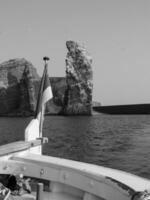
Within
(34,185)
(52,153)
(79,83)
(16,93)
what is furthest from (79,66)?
(34,185)

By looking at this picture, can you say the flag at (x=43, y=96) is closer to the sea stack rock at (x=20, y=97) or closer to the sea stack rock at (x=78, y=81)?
the sea stack rock at (x=78, y=81)

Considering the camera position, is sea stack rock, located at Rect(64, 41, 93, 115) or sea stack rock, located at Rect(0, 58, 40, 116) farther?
sea stack rock, located at Rect(0, 58, 40, 116)

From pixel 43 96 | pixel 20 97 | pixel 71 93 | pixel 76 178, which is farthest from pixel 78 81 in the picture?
pixel 76 178

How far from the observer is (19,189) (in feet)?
17.9

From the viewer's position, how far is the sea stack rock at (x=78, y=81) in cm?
13738

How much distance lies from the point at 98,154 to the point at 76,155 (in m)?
1.80

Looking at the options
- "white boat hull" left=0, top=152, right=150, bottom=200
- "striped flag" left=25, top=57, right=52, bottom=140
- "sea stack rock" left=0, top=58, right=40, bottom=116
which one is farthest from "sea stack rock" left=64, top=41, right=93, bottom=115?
"white boat hull" left=0, top=152, right=150, bottom=200

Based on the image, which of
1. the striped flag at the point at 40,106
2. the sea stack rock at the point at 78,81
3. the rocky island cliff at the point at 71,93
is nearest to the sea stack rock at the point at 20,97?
the rocky island cliff at the point at 71,93

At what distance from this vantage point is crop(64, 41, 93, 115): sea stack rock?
137 metres

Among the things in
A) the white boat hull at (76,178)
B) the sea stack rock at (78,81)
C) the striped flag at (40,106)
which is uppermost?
the sea stack rock at (78,81)

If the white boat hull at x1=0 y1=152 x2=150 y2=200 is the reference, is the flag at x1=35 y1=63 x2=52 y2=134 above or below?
above

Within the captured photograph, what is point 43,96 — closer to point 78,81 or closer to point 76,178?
point 76,178

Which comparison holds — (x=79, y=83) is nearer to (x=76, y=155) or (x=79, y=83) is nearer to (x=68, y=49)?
(x=68, y=49)

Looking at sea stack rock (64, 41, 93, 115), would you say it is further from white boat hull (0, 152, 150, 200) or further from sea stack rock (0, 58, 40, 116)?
white boat hull (0, 152, 150, 200)
